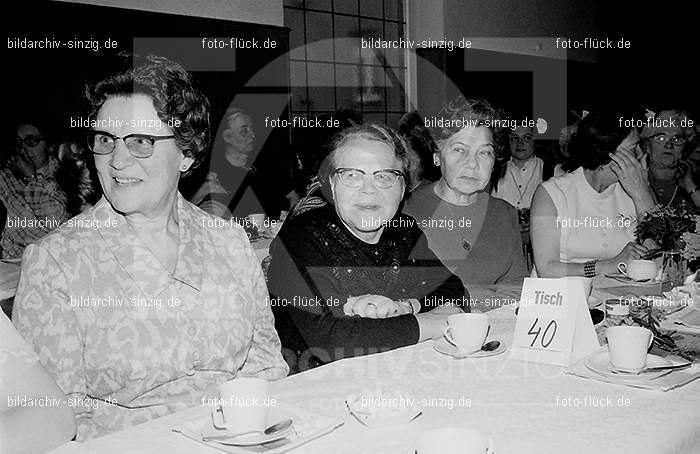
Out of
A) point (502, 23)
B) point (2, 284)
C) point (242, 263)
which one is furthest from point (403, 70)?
point (242, 263)

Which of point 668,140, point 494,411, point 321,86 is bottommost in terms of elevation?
point 494,411

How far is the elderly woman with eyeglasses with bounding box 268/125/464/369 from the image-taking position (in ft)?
5.94

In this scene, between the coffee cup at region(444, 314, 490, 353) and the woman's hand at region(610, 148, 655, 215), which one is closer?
the coffee cup at region(444, 314, 490, 353)

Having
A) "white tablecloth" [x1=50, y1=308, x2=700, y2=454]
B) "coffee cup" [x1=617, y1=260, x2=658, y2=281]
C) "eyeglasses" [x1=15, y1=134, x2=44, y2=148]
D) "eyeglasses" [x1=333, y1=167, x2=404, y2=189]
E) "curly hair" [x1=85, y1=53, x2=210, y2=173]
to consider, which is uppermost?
"eyeglasses" [x1=15, y1=134, x2=44, y2=148]

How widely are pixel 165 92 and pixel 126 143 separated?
166mm

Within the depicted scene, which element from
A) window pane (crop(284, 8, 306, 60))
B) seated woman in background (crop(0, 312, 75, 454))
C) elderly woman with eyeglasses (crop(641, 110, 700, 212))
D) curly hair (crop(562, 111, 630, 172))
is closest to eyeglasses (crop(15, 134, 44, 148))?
window pane (crop(284, 8, 306, 60))

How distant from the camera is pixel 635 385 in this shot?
1321 mm

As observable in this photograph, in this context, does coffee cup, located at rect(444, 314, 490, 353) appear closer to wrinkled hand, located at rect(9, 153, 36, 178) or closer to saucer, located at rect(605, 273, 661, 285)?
saucer, located at rect(605, 273, 661, 285)

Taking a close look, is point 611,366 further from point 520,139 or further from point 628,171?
point 520,139

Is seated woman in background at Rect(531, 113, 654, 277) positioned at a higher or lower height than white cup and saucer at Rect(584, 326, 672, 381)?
higher

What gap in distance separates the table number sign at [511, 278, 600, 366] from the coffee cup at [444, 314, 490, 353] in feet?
0.28

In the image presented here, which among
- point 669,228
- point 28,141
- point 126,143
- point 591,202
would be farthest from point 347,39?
point 126,143

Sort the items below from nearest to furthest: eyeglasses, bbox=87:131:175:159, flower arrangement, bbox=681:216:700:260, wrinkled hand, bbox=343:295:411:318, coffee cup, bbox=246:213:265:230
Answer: eyeglasses, bbox=87:131:175:159
wrinkled hand, bbox=343:295:411:318
flower arrangement, bbox=681:216:700:260
coffee cup, bbox=246:213:265:230

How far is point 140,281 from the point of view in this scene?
1.56 metres
